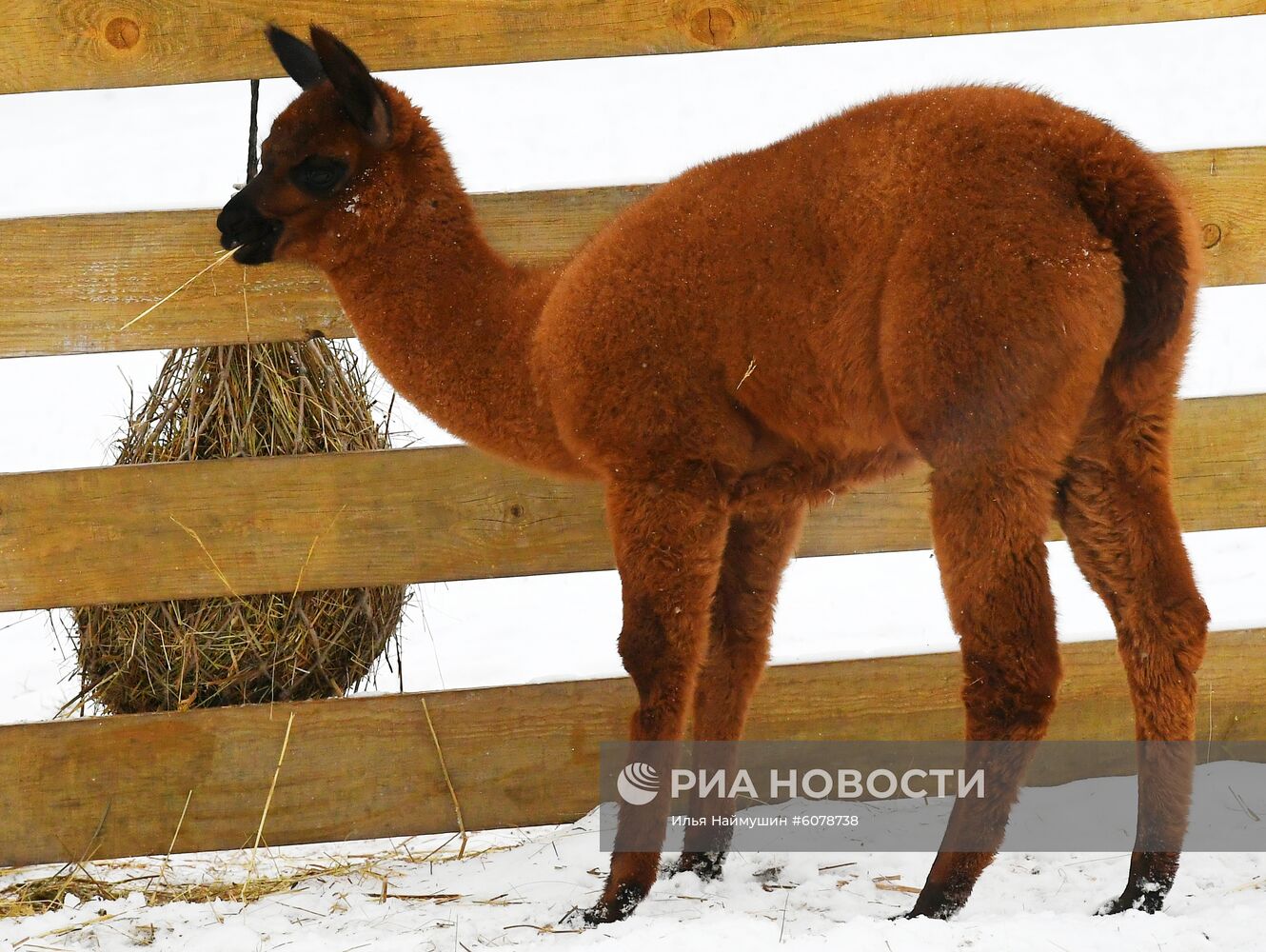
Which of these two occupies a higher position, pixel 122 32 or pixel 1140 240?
pixel 122 32

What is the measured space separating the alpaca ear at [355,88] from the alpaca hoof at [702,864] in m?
2.09

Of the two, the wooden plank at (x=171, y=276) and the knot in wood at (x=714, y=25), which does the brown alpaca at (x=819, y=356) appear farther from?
the knot in wood at (x=714, y=25)

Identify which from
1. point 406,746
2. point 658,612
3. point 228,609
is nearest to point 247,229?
point 228,609

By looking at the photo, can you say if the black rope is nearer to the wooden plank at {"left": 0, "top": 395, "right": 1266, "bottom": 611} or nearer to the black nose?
the black nose

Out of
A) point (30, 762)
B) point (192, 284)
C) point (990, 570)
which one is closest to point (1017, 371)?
point (990, 570)

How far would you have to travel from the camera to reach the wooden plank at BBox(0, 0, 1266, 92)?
362cm

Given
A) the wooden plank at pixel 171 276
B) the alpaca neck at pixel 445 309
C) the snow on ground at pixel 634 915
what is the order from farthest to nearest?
the wooden plank at pixel 171 276 → the alpaca neck at pixel 445 309 → the snow on ground at pixel 634 915

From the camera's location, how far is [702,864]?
337cm

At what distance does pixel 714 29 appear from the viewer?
12.1ft

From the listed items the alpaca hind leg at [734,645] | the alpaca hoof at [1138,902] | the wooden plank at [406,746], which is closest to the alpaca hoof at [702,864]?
the alpaca hind leg at [734,645]

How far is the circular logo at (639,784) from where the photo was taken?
3.01 metres

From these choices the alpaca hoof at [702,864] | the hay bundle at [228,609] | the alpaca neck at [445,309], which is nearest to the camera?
the alpaca neck at [445,309]

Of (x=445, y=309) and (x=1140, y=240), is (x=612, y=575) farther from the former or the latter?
(x=1140, y=240)

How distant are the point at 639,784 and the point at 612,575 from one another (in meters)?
3.20
